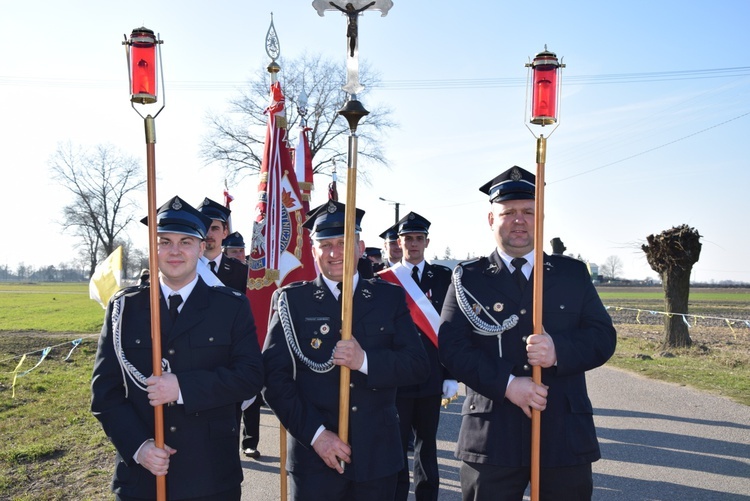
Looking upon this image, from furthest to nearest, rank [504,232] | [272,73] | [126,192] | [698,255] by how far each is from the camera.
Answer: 1. [126,192]
2. [698,255]
3. [272,73]
4. [504,232]

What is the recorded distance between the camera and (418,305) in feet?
18.5

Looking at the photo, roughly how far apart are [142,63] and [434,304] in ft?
11.6

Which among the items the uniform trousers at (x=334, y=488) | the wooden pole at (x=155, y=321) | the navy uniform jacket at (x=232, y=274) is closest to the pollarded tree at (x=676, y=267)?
the navy uniform jacket at (x=232, y=274)

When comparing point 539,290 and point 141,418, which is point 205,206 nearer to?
point 141,418

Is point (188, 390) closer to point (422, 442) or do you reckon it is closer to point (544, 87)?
point (544, 87)

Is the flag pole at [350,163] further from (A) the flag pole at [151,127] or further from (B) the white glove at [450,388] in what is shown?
(B) the white glove at [450,388]

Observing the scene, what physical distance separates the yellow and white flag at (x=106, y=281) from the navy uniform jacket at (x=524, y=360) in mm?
4123

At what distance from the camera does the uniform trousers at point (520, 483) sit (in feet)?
10.2

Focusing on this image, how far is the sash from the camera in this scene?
18.2 feet

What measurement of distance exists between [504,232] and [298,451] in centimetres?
155

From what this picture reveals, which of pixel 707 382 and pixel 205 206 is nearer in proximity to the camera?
pixel 205 206

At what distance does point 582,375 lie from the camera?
327cm

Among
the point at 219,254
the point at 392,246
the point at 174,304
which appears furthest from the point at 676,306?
the point at 174,304

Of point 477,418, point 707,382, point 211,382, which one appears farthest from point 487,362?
point 707,382
